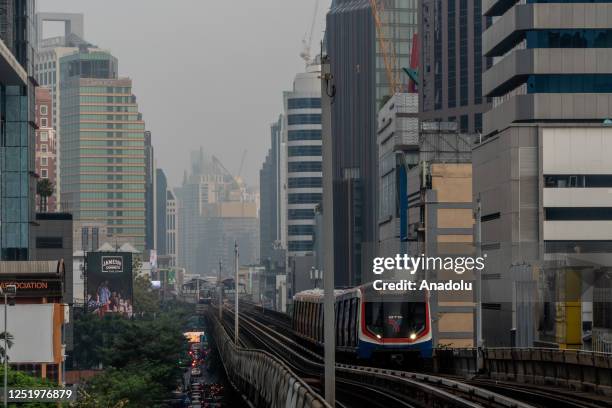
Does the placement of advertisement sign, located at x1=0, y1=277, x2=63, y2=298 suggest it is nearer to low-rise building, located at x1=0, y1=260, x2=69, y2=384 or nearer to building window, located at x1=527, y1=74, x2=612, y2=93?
low-rise building, located at x1=0, y1=260, x2=69, y2=384

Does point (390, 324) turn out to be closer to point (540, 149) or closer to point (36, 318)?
point (540, 149)

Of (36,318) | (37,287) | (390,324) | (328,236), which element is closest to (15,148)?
(37,287)

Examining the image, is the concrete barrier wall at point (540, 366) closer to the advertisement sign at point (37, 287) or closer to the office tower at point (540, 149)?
the office tower at point (540, 149)

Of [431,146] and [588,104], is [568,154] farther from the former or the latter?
[431,146]

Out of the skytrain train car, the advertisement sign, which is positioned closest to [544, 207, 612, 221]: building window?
the advertisement sign

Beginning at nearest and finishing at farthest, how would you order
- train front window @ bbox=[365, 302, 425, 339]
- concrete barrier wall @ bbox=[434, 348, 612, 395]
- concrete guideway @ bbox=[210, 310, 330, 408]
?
concrete guideway @ bbox=[210, 310, 330, 408] < concrete barrier wall @ bbox=[434, 348, 612, 395] < train front window @ bbox=[365, 302, 425, 339]

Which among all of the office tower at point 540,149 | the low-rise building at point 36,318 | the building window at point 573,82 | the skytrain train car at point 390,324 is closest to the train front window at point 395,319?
the skytrain train car at point 390,324

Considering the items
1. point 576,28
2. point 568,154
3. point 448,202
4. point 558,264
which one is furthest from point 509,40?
point 558,264
